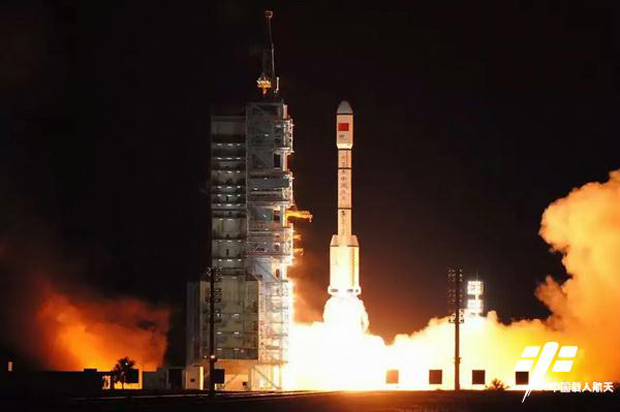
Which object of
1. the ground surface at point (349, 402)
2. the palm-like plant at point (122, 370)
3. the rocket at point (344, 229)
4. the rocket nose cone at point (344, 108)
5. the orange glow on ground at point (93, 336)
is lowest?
the ground surface at point (349, 402)

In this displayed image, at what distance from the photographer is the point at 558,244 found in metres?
116

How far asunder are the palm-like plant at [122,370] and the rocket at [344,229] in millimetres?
12278

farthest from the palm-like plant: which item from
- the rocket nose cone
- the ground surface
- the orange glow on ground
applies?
the rocket nose cone

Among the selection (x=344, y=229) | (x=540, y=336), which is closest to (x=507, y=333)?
(x=540, y=336)

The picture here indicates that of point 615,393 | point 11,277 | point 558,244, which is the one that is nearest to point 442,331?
point 558,244

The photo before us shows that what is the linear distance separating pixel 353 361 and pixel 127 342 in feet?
46.2

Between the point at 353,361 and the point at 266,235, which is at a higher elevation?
the point at 266,235

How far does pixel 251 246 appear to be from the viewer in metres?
106

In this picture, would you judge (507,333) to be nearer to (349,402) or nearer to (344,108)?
(344,108)

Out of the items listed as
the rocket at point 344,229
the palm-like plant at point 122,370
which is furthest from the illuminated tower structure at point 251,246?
the palm-like plant at point 122,370

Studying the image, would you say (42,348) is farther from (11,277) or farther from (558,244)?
(558,244)

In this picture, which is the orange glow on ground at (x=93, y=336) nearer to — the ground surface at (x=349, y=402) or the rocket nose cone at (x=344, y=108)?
the rocket nose cone at (x=344, y=108)

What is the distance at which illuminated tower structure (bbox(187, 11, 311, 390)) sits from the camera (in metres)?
105

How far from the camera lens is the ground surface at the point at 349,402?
81.0m
